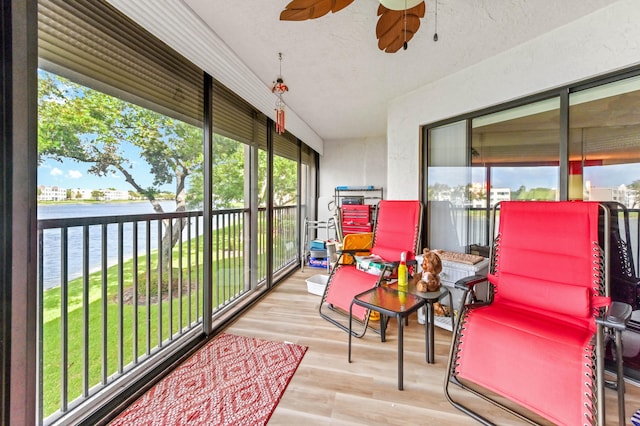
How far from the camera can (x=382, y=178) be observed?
543cm

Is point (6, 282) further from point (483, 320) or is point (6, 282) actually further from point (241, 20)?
point (483, 320)

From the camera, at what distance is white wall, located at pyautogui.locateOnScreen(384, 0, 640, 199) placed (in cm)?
177

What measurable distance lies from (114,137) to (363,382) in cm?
220

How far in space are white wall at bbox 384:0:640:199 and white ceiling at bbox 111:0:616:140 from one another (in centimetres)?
10

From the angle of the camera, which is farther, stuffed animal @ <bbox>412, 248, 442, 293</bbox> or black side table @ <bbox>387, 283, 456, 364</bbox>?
stuffed animal @ <bbox>412, 248, 442, 293</bbox>

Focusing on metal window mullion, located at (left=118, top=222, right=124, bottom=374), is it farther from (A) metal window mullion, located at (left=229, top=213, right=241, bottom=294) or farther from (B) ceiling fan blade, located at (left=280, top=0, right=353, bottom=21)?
(B) ceiling fan blade, located at (left=280, top=0, right=353, bottom=21)

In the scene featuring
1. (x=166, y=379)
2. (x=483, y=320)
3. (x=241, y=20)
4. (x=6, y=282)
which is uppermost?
(x=241, y=20)

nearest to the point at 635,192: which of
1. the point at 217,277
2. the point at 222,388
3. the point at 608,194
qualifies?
the point at 608,194

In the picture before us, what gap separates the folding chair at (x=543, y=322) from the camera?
122 centimetres

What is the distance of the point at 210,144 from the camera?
2.24 m

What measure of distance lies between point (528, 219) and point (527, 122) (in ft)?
3.51

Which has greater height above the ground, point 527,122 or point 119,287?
point 527,122

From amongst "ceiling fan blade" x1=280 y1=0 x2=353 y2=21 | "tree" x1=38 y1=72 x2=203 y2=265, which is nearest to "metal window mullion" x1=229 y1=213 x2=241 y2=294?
"tree" x1=38 y1=72 x2=203 y2=265

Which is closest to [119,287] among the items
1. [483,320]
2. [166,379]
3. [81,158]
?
[166,379]
